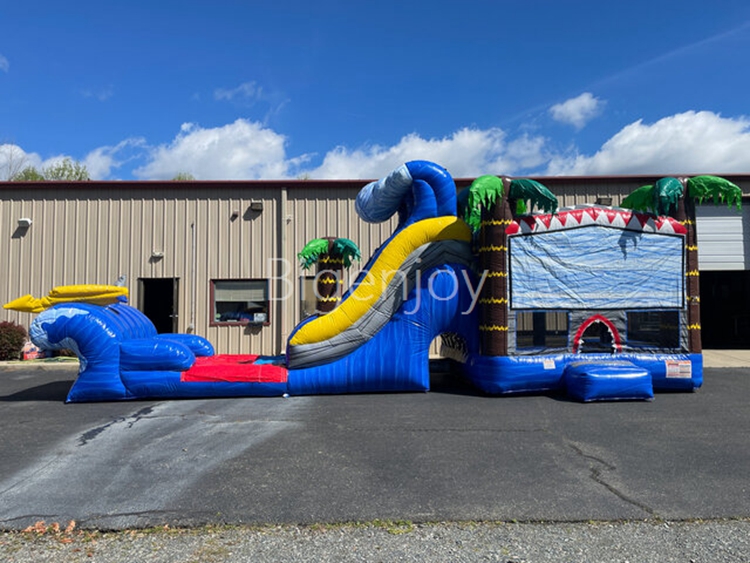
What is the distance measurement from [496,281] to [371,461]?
388 cm

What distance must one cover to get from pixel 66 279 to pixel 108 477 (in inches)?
414

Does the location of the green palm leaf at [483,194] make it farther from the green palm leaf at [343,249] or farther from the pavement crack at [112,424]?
the pavement crack at [112,424]

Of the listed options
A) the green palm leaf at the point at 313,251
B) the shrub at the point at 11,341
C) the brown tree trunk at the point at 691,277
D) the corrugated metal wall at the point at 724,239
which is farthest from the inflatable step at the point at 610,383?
the shrub at the point at 11,341

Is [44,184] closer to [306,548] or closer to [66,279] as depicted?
[66,279]

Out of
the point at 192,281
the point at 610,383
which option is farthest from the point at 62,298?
the point at 610,383

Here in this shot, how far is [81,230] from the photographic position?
13.2 meters

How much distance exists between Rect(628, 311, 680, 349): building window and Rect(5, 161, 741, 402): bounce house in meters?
0.02

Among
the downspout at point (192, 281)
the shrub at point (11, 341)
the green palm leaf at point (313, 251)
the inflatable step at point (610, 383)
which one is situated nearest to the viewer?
the inflatable step at point (610, 383)

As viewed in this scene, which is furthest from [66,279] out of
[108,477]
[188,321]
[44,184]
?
[108,477]

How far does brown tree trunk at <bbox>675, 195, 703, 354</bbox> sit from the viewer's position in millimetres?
8086

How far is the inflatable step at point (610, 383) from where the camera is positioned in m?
7.17

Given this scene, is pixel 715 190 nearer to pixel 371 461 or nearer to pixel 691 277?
pixel 691 277

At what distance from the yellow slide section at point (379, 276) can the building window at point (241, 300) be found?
5404 millimetres

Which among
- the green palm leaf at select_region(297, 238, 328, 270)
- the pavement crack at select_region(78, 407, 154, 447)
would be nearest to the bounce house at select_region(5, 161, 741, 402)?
the pavement crack at select_region(78, 407, 154, 447)
